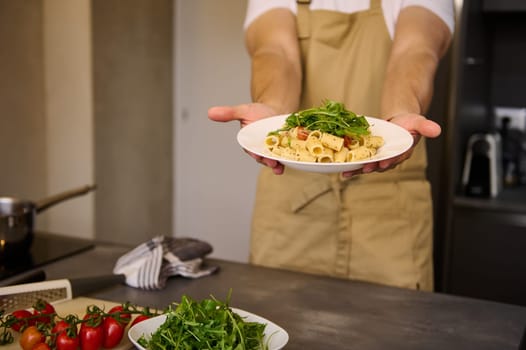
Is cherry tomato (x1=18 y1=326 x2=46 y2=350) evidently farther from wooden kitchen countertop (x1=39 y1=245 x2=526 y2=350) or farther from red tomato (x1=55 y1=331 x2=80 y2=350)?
wooden kitchen countertop (x1=39 y1=245 x2=526 y2=350)

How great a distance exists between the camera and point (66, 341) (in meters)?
0.98

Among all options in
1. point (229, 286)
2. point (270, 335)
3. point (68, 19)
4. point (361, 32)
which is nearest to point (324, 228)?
point (229, 286)

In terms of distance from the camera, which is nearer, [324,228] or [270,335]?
[270,335]

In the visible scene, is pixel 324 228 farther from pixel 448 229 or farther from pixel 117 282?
pixel 448 229

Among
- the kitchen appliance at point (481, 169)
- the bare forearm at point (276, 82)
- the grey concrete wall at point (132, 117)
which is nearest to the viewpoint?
the bare forearm at point (276, 82)

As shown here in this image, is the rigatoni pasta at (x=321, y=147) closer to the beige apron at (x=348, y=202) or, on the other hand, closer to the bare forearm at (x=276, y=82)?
the bare forearm at (x=276, y=82)

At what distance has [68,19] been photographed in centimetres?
255

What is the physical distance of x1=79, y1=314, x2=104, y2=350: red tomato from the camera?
1.00 m

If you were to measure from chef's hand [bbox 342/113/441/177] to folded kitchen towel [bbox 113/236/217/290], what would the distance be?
1.46 feet

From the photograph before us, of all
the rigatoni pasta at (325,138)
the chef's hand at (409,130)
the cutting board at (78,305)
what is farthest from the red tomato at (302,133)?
the cutting board at (78,305)

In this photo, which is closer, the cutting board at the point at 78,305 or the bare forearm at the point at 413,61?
the cutting board at the point at 78,305

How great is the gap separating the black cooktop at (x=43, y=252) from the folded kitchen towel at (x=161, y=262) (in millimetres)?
194

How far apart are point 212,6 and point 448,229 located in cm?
155

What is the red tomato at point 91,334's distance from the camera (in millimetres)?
1003
